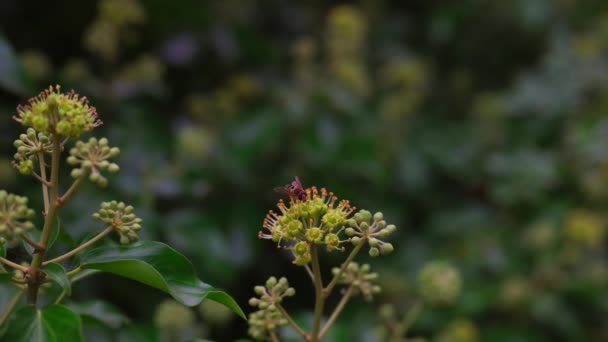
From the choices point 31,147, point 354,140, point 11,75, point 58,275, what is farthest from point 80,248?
point 354,140

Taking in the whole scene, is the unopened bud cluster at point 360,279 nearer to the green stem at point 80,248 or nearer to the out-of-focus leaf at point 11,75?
the green stem at point 80,248

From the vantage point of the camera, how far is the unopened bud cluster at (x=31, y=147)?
3.16ft

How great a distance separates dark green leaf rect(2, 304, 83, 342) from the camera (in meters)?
0.95

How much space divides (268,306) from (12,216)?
43 cm

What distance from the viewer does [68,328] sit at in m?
0.95

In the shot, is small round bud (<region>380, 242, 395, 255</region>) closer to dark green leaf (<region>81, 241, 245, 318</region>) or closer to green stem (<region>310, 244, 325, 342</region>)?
green stem (<region>310, 244, 325, 342</region>)

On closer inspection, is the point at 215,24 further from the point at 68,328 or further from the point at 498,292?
the point at 68,328

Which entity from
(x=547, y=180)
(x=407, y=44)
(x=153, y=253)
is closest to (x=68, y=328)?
(x=153, y=253)

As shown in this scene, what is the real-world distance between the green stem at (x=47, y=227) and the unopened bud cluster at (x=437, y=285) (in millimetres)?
1046

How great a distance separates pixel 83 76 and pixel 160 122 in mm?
492

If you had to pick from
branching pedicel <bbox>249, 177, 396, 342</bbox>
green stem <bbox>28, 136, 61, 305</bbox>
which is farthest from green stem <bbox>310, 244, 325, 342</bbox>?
green stem <bbox>28, 136, 61, 305</bbox>

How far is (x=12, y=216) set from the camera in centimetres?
91

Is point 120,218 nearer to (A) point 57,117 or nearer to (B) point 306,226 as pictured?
(A) point 57,117

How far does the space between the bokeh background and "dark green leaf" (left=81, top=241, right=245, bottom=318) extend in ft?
2.78
